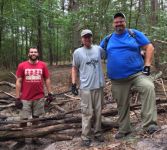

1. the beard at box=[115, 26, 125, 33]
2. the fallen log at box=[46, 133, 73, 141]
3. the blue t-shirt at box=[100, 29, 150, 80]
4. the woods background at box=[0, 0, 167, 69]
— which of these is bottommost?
the fallen log at box=[46, 133, 73, 141]

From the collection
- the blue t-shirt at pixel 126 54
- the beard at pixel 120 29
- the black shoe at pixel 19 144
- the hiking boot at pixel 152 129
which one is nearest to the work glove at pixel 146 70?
the blue t-shirt at pixel 126 54

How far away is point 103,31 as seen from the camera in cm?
1628

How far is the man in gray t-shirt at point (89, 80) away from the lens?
6.38 metres

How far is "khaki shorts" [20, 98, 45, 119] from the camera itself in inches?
299

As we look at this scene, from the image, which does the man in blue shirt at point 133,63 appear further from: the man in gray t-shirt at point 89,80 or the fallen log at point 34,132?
the fallen log at point 34,132

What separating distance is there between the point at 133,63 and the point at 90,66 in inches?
33.0

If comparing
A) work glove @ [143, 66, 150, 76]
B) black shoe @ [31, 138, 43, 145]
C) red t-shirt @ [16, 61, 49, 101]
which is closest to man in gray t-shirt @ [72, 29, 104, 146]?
work glove @ [143, 66, 150, 76]

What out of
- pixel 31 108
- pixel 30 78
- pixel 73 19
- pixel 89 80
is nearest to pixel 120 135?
pixel 89 80

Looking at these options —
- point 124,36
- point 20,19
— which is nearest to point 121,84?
point 124,36

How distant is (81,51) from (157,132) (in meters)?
2.10

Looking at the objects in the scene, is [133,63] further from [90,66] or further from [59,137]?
[59,137]

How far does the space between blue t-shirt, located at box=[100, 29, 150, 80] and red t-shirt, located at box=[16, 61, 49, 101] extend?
2002mm

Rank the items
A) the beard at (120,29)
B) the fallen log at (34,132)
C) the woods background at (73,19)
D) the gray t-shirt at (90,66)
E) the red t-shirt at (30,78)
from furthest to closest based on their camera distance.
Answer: the woods background at (73,19)
the red t-shirt at (30,78)
the fallen log at (34,132)
the gray t-shirt at (90,66)
the beard at (120,29)

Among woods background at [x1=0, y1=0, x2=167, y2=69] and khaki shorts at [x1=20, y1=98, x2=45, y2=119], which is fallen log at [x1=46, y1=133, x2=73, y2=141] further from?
woods background at [x1=0, y1=0, x2=167, y2=69]
